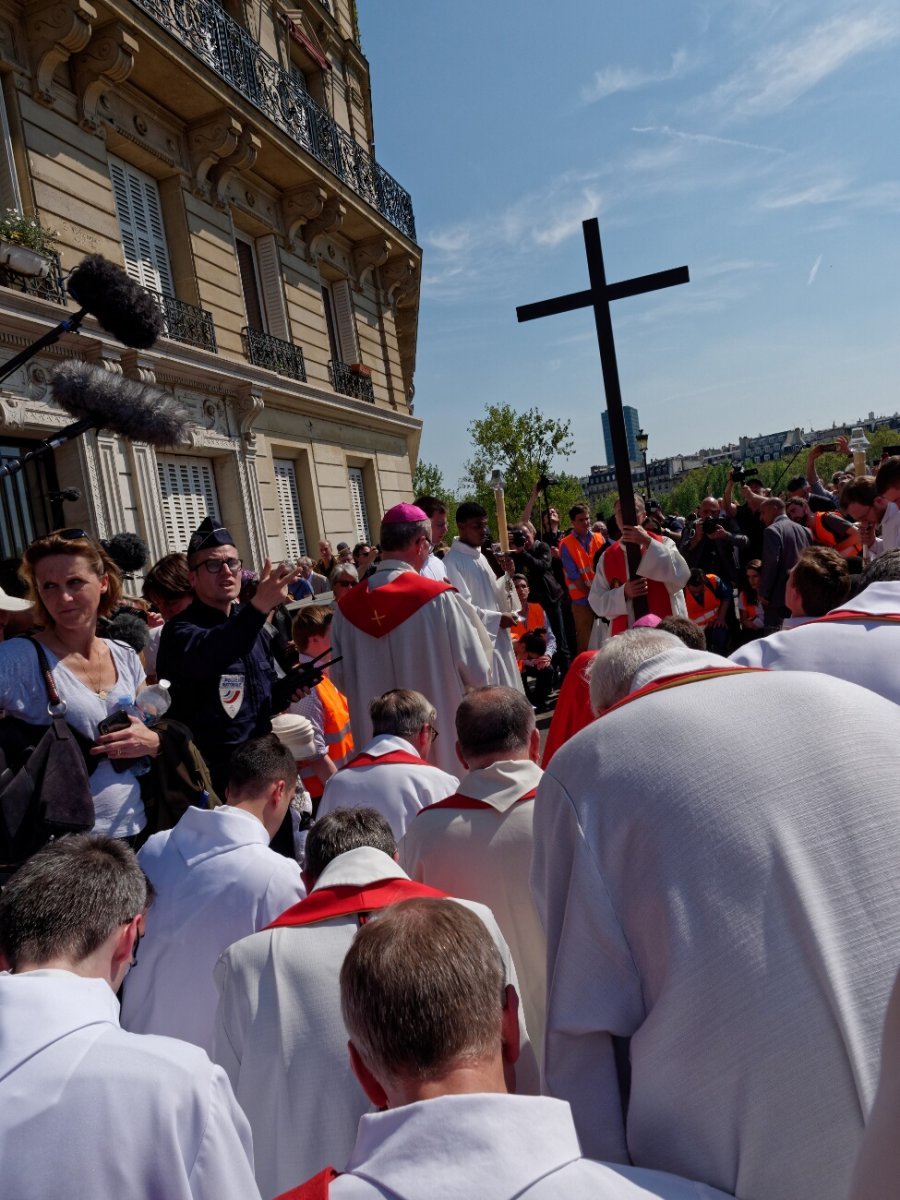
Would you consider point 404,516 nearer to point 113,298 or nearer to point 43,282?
point 113,298

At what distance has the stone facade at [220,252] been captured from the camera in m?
10.6

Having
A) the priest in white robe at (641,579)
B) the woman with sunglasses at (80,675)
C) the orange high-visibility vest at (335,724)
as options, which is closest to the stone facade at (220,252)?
the orange high-visibility vest at (335,724)

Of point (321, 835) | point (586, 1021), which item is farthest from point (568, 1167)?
point (321, 835)

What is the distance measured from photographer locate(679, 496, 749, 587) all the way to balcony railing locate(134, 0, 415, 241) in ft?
30.9

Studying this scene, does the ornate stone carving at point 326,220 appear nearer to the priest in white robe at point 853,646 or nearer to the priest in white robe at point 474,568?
the priest in white robe at point 474,568

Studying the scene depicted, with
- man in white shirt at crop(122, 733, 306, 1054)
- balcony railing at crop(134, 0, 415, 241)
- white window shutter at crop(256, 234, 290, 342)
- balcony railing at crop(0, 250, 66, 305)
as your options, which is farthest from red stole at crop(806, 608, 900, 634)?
white window shutter at crop(256, 234, 290, 342)

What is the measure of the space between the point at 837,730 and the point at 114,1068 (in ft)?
4.33

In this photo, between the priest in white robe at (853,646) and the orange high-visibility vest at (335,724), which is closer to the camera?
the priest in white robe at (853,646)

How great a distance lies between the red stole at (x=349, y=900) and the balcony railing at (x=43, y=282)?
9.11 meters

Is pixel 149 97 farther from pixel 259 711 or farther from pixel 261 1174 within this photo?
pixel 261 1174

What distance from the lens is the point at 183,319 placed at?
43.4 feet

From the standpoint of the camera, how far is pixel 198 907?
8.72ft

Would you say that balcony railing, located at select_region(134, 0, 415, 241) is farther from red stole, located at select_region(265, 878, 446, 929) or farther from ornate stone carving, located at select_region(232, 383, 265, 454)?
red stole, located at select_region(265, 878, 446, 929)

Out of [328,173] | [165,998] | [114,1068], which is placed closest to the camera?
[114,1068]
